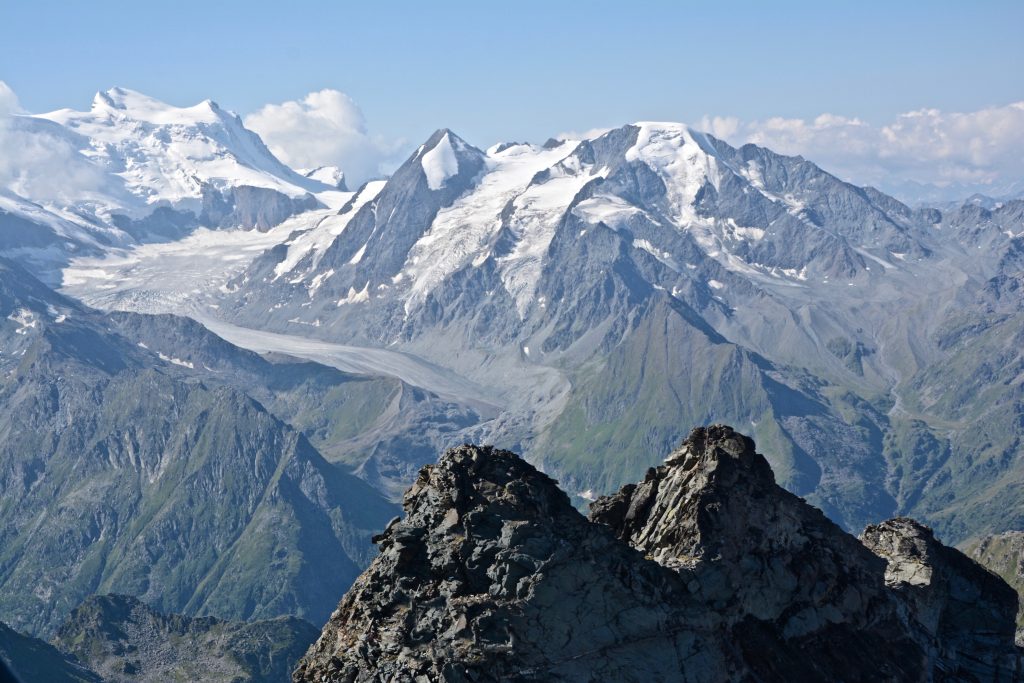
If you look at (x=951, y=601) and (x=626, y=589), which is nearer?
(x=626, y=589)

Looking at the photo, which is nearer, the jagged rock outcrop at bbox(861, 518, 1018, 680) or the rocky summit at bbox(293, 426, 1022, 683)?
the rocky summit at bbox(293, 426, 1022, 683)

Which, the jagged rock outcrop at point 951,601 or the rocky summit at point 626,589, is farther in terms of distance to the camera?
the jagged rock outcrop at point 951,601

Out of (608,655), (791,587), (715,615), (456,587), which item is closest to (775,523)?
(791,587)

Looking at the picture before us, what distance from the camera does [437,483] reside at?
61.8 m

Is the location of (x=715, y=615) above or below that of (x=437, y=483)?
below

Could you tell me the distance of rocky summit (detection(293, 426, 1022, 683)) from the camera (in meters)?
55.8

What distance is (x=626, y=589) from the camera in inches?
2285

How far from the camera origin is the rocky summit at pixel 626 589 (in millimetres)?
55750

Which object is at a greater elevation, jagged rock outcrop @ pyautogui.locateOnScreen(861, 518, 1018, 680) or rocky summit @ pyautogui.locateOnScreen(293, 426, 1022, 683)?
rocky summit @ pyautogui.locateOnScreen(293, 426, 1022, 683)

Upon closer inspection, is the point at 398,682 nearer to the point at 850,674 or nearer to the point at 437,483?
the point at 437,483

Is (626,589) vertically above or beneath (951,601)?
above

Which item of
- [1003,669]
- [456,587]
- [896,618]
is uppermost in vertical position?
[456,587]

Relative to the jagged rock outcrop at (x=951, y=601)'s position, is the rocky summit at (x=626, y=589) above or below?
above

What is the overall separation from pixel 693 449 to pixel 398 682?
23.4 meters
